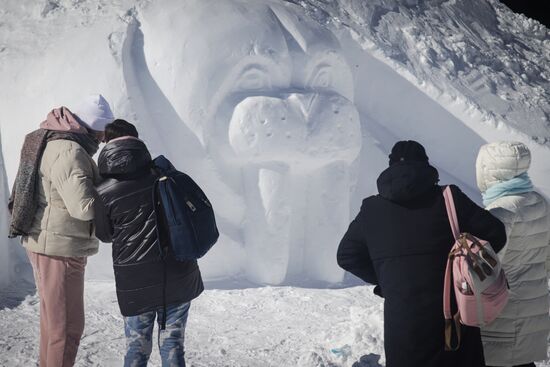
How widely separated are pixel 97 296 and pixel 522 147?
119 inches

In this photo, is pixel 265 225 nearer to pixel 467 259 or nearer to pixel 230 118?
pixel 230 118

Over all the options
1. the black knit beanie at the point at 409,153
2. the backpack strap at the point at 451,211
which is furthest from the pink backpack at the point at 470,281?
the black knit beanie at the point at 409,153

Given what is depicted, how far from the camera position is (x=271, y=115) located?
171 inches

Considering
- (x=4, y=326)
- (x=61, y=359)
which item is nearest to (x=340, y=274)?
(x=4, y=326)

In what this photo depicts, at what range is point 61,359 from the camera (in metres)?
2.47

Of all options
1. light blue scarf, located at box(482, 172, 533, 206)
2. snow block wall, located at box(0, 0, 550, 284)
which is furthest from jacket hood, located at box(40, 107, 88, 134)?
snow block wall, located at box(0, 0, 550, 284)

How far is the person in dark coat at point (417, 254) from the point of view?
1.91 meters

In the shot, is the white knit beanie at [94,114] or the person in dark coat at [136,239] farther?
the white knit beanie at [94,114]

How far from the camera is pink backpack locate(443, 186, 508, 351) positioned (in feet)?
6.11

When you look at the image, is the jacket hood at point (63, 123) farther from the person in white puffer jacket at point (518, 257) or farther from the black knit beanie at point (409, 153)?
the person in white puffer jacket at point (518, 257)

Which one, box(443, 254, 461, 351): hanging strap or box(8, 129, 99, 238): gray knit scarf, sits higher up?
box(8, 129, 99, 238): gray knit scarf

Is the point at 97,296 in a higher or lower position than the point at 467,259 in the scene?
lower

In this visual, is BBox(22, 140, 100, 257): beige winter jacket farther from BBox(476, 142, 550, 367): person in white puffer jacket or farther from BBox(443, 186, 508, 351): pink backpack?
BBox(476, 142, 550, 367): person in white puffer jacket

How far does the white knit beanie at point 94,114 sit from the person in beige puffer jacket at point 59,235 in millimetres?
50
